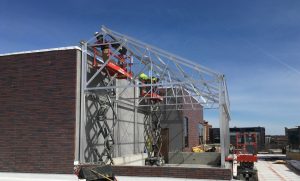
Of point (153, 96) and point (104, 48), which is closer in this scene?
point (104, 48)

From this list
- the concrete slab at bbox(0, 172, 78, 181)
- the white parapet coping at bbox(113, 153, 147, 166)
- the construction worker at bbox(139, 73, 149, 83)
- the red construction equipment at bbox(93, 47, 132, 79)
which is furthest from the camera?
the construction worker at bbox(139, 73, 149, 83)

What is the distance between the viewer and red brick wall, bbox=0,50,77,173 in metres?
18.1

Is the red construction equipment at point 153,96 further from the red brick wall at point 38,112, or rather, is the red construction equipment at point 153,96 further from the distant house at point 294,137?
the distant house at point 294,137

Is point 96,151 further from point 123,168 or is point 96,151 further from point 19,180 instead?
point 19,180

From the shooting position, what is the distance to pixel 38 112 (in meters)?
18.7

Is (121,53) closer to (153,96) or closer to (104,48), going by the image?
(104,48)

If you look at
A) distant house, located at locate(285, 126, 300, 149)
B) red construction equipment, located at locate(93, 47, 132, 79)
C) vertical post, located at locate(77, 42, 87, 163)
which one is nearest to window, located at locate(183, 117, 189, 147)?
distant house, located at locate(285, 126, 300, 149)

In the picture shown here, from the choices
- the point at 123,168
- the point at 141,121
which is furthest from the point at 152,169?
the point at 141,121

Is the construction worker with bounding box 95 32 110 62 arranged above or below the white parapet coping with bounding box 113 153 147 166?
above

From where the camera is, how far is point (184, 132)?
31.6 meters

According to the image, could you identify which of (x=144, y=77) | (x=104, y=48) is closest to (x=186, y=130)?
(x=144, y=77)

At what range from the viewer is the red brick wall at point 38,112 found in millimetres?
18109

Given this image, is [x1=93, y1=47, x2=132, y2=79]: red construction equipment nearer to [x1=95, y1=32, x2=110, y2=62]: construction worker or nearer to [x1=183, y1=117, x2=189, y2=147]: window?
[x1=95, y1=32, x2=110, y2=62]: construction worker

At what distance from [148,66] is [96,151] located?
19.4ft
